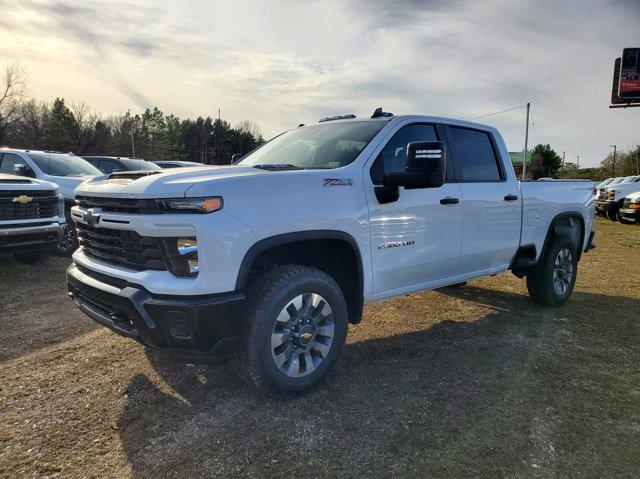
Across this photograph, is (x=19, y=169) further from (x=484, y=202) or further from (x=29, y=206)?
(x=484, y=202)

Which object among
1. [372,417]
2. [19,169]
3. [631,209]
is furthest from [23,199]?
[631,209]

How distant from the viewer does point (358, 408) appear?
3115 millimetres

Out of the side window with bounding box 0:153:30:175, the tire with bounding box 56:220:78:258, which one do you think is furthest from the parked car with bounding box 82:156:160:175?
the tire with bounding box 56:220:78:258

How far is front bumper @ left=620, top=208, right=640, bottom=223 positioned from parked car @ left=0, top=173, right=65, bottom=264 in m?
16.8

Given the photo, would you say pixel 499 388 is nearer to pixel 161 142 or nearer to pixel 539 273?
pixel 539 273

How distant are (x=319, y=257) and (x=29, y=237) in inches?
196

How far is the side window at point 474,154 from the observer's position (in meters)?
4.44

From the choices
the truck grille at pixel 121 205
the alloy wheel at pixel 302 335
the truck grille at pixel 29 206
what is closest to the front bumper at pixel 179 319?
the alloy wheel at pixel 302 335

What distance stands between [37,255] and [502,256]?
22.2ft

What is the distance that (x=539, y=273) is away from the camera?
17.8 ft

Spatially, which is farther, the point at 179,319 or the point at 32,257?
the point at 32,257

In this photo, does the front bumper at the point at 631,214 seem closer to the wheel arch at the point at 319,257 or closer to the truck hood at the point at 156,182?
the wheel arch at the point at 319,257

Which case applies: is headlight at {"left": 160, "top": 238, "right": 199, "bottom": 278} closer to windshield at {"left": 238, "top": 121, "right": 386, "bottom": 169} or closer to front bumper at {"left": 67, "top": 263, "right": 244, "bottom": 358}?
front bumper at {"left": 67, "top": 263, "right": 244, "bottom": 358}

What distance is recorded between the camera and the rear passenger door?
171 inches
